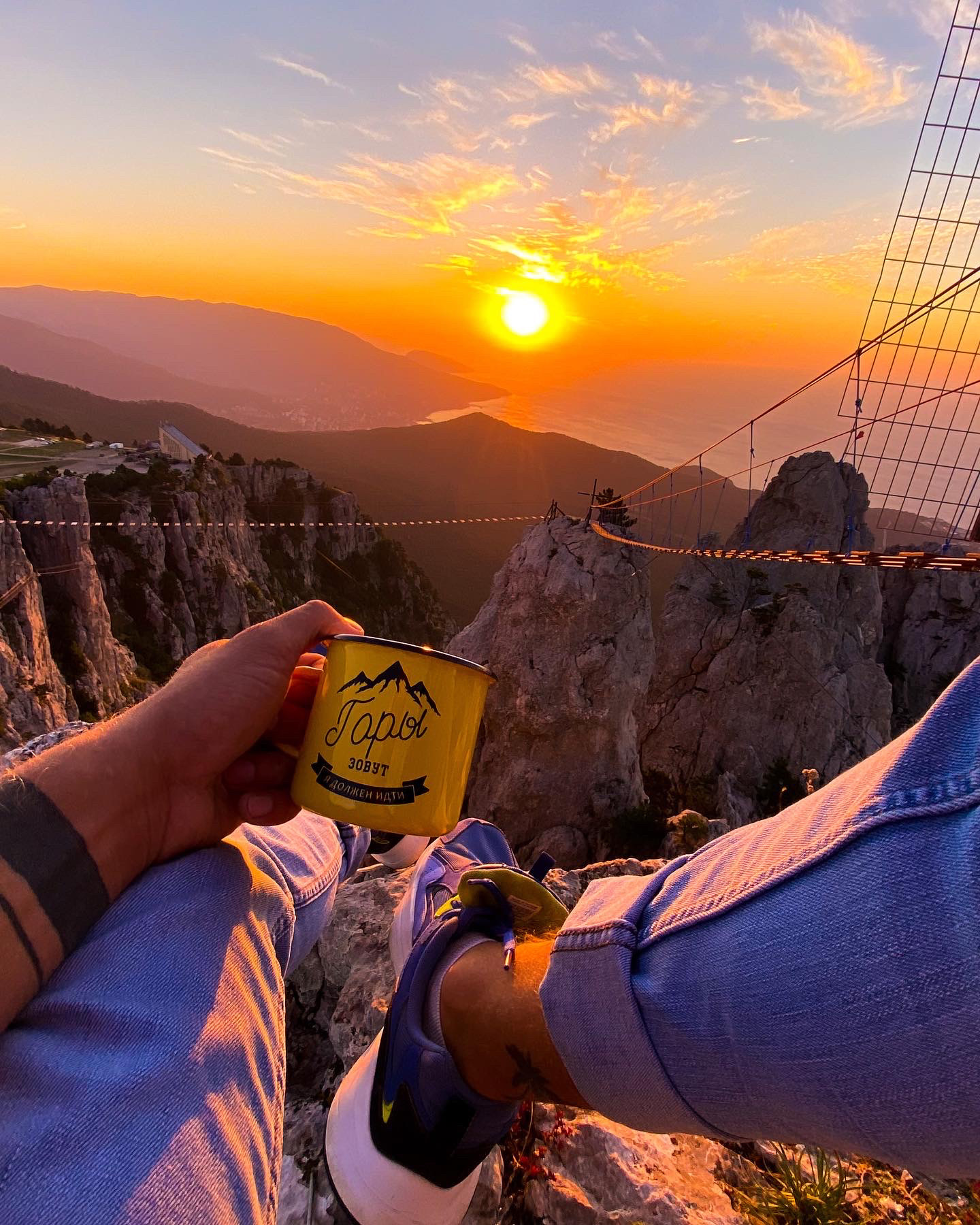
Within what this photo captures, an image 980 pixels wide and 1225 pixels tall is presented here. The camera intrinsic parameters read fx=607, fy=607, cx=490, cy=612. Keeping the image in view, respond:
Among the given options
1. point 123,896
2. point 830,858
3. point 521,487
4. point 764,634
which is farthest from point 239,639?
point 521,487

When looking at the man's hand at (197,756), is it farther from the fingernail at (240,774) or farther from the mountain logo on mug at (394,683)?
the mountain logo on mug at (394,683)

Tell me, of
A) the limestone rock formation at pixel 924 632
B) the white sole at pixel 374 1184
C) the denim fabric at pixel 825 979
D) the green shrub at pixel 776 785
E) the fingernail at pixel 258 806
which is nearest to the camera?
the denim fabric at pixel 825 979

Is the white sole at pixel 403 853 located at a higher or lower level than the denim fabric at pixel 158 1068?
lower

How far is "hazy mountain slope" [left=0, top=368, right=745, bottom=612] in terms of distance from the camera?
7481 cm

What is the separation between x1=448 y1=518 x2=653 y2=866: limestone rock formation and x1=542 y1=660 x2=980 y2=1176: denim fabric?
1333 cm

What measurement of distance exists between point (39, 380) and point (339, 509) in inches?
3290

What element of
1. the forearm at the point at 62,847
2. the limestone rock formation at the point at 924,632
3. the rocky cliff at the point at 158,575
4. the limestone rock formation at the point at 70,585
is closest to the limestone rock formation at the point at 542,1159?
the forearm at the point at 62,847

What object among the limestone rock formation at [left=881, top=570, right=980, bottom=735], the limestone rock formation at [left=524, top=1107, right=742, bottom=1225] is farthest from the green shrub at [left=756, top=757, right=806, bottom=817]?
the limestone rock formation at [left=524, top=1107, right=742, bottom=1225]

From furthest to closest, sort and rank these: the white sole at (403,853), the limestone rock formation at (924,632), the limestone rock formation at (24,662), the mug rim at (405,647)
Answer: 1. the limestone rock formation at (924,632)
2. the limestone rock formation at (24,662)
3. the white sole at (403,853)
4. the mug rim at (405,647)

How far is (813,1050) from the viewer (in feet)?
3.07

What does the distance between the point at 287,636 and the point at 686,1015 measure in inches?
53.8

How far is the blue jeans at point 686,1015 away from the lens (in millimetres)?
855

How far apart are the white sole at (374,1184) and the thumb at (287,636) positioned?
4.49ft

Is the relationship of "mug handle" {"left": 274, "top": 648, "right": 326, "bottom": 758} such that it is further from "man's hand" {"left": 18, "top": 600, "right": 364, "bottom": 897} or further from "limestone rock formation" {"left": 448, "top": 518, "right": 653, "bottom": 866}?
"limestone rock formation" {"left": 448, "top": 518, "right": 653, "bottom": 866}
